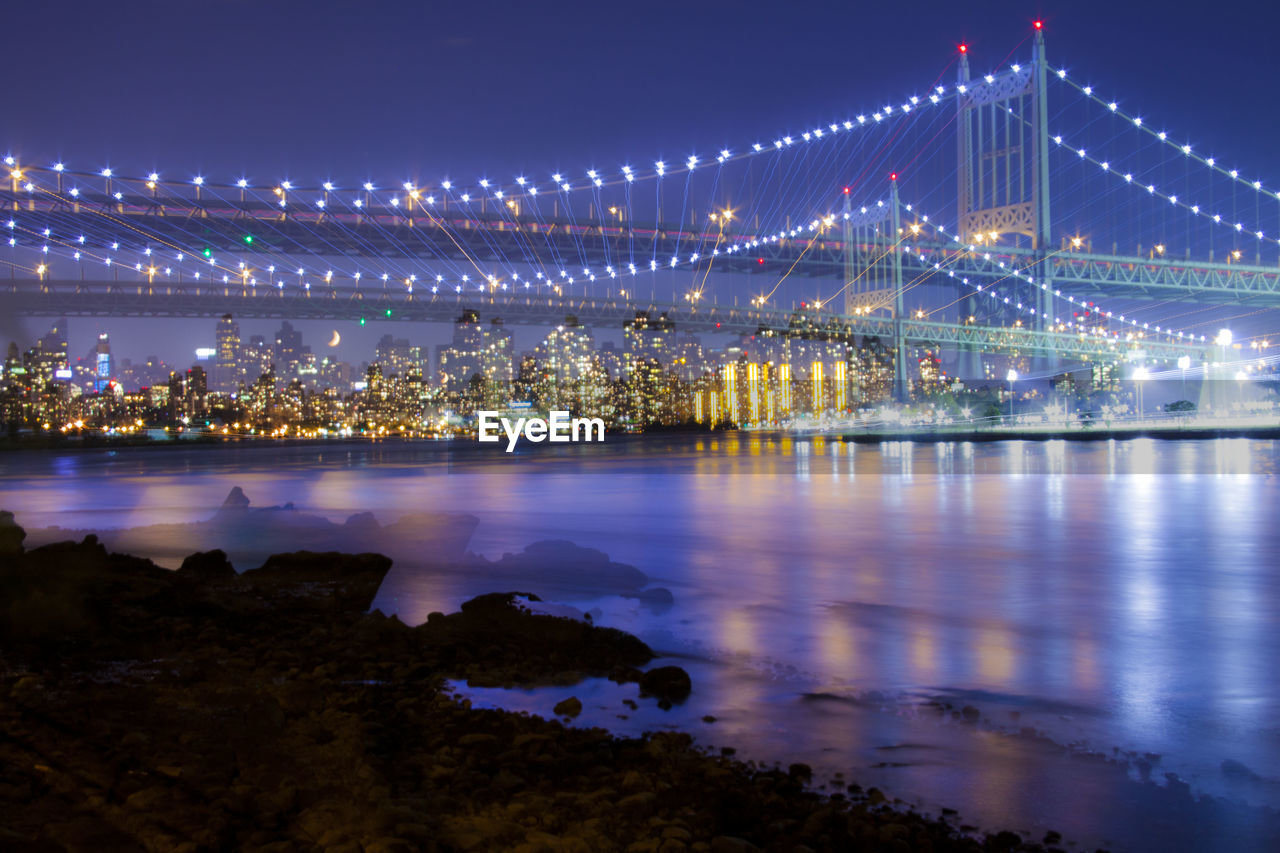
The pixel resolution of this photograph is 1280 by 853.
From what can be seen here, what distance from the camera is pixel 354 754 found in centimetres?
324

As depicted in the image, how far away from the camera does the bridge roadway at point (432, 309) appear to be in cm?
5456

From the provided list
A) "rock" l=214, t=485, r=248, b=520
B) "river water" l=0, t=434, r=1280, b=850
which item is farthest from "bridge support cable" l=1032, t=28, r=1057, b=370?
"rock" l=214, t=485, r=248, b=520

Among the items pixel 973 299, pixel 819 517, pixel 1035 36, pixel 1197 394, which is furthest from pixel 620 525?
pixel 1197 394

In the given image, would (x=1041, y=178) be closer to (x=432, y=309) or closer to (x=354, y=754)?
(x=432, y=309)

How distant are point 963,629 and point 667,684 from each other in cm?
237

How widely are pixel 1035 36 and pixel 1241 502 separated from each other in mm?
45542

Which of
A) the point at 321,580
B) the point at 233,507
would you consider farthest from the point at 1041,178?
the point at 321,580

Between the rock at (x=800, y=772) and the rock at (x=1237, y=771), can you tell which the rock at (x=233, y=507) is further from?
the rock at (x=1237, y=771)

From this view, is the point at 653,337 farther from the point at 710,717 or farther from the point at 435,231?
the point at 710,717

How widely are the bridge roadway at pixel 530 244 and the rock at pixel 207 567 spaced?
1920 inches

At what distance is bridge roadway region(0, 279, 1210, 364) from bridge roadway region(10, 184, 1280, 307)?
291 cm

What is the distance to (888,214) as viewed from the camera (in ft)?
207

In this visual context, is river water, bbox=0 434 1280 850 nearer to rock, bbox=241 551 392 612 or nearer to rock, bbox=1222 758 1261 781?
rock, bbox=1222 758 1261 781

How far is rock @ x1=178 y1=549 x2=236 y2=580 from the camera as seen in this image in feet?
22.7
